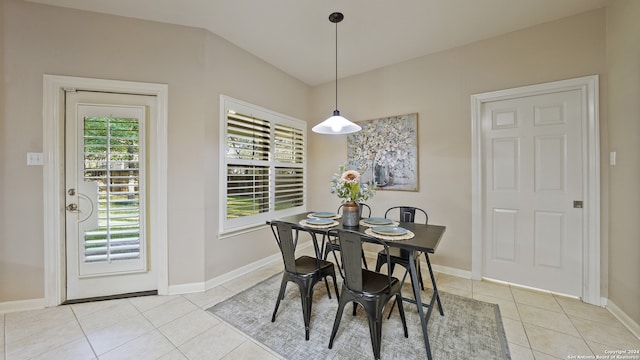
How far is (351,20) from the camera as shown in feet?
7.98

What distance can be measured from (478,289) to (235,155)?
126 inches

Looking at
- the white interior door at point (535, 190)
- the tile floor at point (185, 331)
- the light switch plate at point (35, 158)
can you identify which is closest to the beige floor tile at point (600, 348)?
the tile floor at point (185, 331)

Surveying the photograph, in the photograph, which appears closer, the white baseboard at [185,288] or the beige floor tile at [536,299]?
the beige floor tile at [536,299]

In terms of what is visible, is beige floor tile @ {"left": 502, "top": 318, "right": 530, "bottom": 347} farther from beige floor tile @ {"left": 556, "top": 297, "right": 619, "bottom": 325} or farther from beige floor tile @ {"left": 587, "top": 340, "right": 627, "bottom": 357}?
beige floor tile @ {"left": 556, "top": 297, "right": 619, "bottom": 325}

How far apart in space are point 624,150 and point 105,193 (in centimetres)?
477

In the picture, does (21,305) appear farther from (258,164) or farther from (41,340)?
(258,164)

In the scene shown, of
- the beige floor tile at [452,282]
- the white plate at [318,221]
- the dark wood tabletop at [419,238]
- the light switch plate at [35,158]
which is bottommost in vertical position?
the beige floor tile at [452,282]

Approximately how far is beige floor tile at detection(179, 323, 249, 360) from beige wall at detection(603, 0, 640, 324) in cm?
314

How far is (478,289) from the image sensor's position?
258 cm

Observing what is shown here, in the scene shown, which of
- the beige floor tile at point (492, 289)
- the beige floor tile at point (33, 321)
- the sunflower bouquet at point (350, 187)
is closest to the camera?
the beige floor tile at point (33, 321)

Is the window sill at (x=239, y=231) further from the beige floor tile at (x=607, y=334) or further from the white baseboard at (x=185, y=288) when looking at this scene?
the beige floor tile at (x=607, y=334)

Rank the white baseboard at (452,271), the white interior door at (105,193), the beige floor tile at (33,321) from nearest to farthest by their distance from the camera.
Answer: the beige floor tile at (33,321)
the white interior door at (105,193)
the white baseboard at (452,271)

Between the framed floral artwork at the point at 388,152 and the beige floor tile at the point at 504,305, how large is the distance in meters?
1.38

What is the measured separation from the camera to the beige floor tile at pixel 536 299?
7.34 feet
